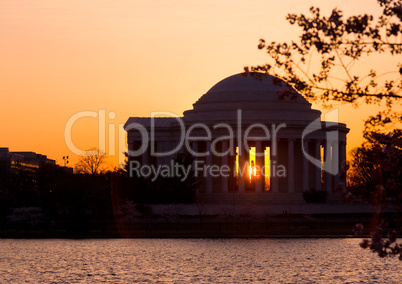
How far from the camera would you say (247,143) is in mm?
147625

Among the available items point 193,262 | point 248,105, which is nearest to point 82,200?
point 193,262

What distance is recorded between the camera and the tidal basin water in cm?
5312

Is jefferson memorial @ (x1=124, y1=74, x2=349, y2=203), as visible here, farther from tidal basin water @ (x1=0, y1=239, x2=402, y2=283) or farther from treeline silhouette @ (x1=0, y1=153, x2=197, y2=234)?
tidal basin water @ (x1=0, y1=239, x2=402, y2=283)

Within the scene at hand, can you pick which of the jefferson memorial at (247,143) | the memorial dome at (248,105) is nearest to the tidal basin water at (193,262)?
the jefferson memorial at (247,143)

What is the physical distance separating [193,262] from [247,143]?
84.3m

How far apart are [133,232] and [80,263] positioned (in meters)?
35.5

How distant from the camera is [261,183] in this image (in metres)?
145

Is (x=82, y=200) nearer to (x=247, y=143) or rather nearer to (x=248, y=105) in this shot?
(x=247, y=143)

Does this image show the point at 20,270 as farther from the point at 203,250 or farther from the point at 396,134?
the point at 396,134

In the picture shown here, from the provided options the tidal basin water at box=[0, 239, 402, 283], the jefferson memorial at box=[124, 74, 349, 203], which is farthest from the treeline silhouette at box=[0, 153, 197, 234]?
the tidal basin water at box=[0, 239, 402, 283]

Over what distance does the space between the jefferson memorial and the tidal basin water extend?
54.7 metres

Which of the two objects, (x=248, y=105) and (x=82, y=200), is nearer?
(x=82, y=200)

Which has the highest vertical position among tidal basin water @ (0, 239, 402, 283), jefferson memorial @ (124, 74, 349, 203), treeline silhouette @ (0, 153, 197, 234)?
jefferson memorial @ (124, 74, 349, 203)

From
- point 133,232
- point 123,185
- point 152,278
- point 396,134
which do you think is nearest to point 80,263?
point 152,278
